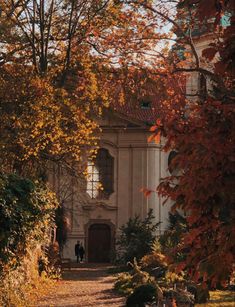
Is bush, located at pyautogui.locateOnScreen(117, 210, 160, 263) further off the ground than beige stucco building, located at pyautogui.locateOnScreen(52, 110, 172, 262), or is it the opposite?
beige stucco building, located at pyautogui.locateOnScreen(52, 110, 172, 262)

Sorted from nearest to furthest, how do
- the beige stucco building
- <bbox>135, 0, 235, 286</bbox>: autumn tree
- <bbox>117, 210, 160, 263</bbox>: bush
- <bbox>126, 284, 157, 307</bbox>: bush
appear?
<bbox>135, 0, 235, 286</bbox>: autumn tree
<bbox>126, 284, 157, 307</bbox>: bush
<bbox>117, 210, 160, 263</bbox>: bush
the beige stucco building

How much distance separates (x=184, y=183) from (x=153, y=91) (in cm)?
1803

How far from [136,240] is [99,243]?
731 centimetres

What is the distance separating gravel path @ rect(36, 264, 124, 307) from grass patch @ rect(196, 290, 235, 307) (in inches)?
102

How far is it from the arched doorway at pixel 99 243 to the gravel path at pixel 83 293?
11.1 metres

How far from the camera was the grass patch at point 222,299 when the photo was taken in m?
19.6

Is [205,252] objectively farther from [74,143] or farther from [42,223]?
[74,143]

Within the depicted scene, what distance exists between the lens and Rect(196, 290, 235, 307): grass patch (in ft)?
64.2

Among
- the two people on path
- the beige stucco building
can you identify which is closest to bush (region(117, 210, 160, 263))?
the two people on path

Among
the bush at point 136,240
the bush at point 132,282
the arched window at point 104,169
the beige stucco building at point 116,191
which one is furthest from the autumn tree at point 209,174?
the arched window at point 104,169

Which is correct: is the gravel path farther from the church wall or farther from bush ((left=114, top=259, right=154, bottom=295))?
the church wall

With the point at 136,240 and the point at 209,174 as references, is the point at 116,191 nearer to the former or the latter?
the point at 136,240

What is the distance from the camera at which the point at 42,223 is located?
59.8 ft

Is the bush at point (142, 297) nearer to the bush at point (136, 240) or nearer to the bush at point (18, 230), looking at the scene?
the bush at point (18, 230)
